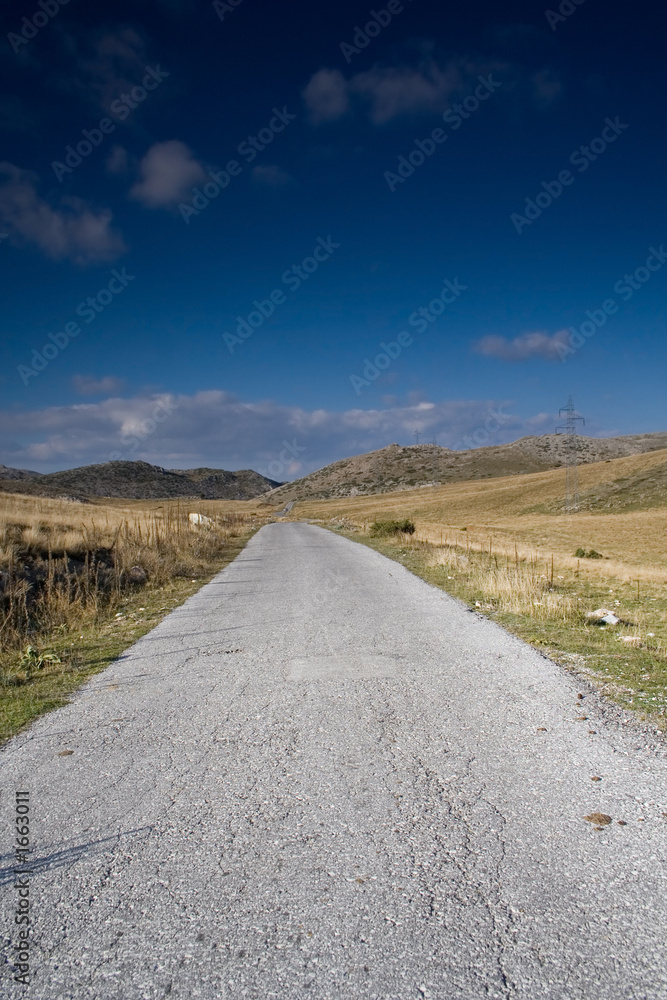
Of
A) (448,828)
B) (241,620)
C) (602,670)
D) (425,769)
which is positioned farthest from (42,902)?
(241,620)

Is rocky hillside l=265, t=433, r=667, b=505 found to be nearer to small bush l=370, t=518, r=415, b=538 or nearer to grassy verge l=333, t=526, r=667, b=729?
small bush l=370, t=518, r=415, b=538

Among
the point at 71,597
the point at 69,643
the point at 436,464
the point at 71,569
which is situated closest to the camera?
the point at 69,643

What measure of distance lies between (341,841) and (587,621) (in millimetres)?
6738

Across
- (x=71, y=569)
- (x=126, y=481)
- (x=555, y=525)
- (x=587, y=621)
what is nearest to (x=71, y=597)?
(x=71, y=569)

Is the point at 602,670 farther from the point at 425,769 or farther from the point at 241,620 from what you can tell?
the point at 241,620

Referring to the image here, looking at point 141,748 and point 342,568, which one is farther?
point 342,568

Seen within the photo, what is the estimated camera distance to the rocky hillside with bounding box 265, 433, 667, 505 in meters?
139

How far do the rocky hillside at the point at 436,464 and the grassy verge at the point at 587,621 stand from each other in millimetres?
118133

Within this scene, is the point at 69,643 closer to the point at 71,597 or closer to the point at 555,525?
the point at 71,597

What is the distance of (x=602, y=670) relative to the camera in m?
6.09

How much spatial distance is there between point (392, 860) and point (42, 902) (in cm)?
160

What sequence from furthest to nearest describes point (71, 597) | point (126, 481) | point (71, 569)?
point (126, 481) → point (71, 569) → point (71, 597)

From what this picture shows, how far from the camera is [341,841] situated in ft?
10.0

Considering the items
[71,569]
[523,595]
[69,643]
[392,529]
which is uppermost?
[392,529]
